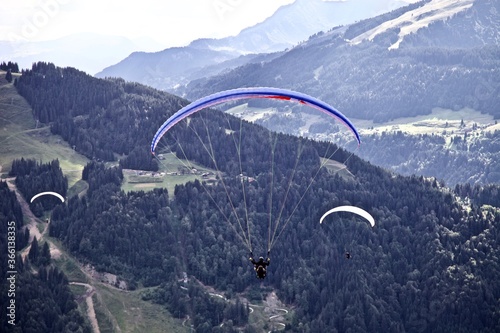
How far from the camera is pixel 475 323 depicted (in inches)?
6590

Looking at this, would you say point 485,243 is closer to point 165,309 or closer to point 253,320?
point 253,320

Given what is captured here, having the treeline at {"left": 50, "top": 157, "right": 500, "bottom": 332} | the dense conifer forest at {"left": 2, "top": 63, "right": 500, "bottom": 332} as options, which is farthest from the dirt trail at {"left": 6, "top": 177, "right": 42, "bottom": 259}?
the dense conifer forest at {"left": 2, "top": 63, "right": 500, "bottom": 332}

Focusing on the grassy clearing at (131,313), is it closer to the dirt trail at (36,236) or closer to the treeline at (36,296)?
the dirt trail at (36,236)

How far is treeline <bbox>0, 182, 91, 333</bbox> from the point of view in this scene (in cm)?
13800

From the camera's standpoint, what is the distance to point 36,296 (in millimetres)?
143625

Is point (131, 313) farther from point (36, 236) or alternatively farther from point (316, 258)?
point (316, 258)

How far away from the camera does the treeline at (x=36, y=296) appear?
13800cm

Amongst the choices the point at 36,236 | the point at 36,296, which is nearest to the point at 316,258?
the point at 36,236

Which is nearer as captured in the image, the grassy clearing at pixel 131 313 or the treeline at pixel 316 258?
the grassy clearing at pixel 131 313

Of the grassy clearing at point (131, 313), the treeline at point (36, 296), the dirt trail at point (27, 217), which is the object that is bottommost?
the grassy clearing at point (131, 313)

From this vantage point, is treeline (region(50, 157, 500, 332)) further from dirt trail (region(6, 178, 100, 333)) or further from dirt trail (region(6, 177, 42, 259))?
dirt trail (region(6, 177, 42, 259))

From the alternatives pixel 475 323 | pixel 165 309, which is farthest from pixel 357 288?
pixel 165 309

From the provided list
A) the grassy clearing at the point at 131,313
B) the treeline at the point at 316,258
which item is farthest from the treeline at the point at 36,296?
the treeline at the point at 316,258

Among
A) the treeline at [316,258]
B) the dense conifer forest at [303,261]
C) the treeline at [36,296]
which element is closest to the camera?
the treeline at [36,296]
